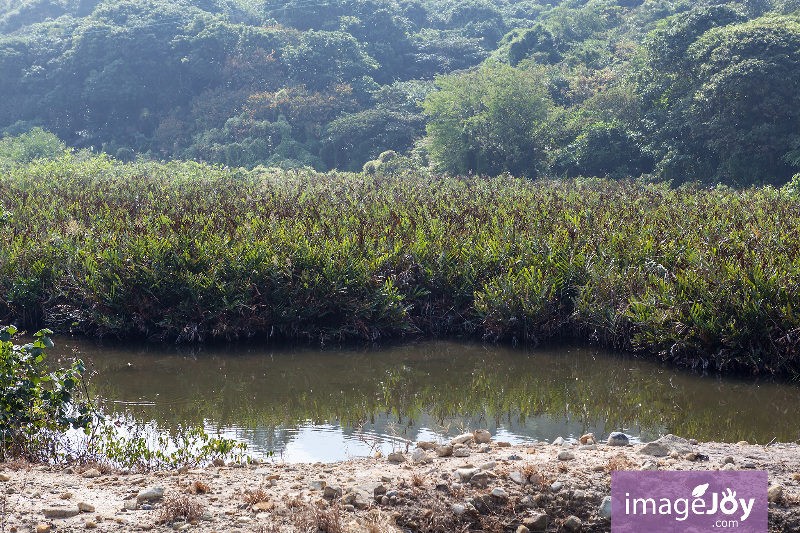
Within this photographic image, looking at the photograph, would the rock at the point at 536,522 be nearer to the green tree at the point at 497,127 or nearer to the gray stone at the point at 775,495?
the gray stone at the point at 775,495

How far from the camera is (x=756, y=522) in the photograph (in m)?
3.70

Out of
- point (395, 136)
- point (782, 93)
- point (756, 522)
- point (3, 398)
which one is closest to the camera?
point (756, 522)

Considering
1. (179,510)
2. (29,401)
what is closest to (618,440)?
(179,510)

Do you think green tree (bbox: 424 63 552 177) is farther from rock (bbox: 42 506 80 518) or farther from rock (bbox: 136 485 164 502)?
rock (bbox: 42 506 80 518)

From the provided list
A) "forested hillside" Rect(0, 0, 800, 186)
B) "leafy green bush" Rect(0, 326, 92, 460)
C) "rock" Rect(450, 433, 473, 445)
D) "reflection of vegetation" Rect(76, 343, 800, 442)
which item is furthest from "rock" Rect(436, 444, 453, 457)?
"forested hillside" Rect(0, 0, 800, 186)

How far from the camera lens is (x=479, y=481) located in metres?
3.99

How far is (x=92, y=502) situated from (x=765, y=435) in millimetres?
5214

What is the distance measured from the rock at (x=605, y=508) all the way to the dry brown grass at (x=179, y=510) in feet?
6.96

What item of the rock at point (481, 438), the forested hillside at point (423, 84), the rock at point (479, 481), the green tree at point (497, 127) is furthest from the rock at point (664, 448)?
the green tree at point (497, 127)

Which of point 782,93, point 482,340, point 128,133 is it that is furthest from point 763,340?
point 128,133

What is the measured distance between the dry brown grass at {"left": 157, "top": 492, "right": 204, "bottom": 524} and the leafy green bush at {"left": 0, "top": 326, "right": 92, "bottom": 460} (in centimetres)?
132

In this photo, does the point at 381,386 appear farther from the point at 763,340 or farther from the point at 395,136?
the point at 395,136

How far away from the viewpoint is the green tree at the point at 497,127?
28.2 meters

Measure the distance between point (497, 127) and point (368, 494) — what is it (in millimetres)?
25727
